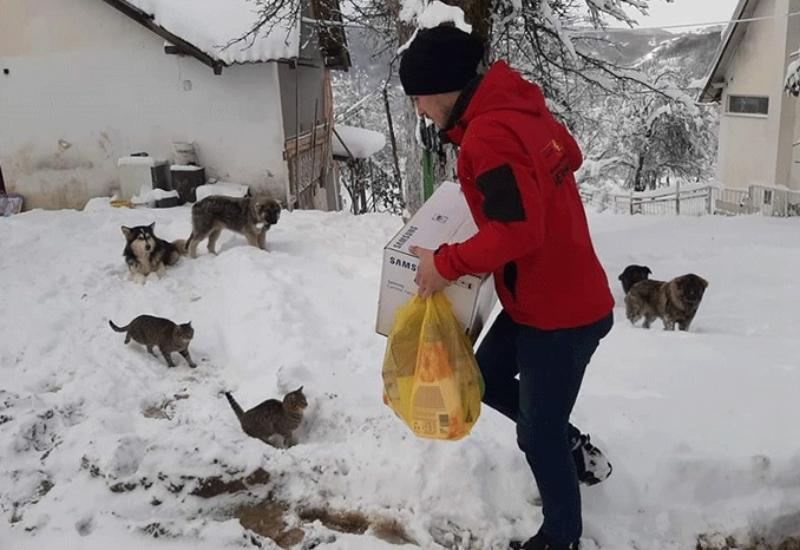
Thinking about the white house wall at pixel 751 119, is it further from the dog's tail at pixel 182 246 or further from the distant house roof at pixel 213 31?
the dog's tail at pixel 182 246

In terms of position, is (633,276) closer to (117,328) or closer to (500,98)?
(117,328)

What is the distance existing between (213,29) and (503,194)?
1281 centimetres

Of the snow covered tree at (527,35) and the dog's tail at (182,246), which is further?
the dog's tail at (182,246)

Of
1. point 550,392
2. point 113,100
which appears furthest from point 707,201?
point 550,392

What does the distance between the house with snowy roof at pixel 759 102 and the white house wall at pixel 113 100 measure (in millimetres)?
13209

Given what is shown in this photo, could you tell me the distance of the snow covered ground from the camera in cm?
296

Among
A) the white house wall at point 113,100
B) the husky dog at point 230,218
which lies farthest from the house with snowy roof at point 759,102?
the husky dog at point 230,218

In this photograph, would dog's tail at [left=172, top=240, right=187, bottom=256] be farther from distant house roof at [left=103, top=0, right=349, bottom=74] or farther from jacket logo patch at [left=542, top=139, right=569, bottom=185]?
jacket logo patch at [left=542, top=139, right=569, bottom=185]

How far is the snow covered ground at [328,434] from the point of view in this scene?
→ 2.96 m

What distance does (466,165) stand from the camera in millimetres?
2209

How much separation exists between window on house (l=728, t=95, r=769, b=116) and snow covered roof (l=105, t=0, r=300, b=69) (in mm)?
14560

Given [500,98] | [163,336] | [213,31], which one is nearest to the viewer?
[500,98]

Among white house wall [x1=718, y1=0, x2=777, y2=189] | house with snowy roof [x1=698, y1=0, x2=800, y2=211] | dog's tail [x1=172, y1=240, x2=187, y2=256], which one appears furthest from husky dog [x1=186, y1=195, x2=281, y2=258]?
white house wall [x1=718, y1=0, x2=777, y2=189]

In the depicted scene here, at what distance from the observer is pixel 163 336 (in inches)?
201
